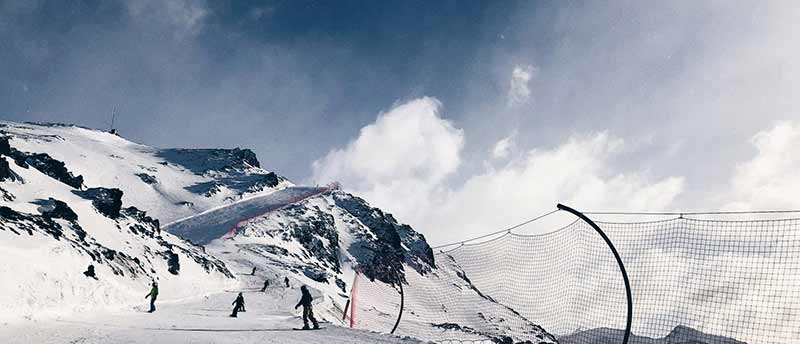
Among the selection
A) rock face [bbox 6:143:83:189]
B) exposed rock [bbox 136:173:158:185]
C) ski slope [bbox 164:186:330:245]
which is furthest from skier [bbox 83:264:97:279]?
exposed rock [bbox 136:173:158:185]

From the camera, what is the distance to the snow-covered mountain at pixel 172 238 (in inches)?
1062

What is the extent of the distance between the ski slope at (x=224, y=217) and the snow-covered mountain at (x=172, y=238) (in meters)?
0.39

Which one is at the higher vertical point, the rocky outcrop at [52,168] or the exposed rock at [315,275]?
the rocky outcrop at [52,168]

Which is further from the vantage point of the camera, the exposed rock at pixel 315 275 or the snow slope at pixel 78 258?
the exposed rock at pixel 315 275

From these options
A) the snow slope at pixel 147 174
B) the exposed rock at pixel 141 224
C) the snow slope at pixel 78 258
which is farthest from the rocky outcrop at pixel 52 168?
the exposed rock at pixel 141 224

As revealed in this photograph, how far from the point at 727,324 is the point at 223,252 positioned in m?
85.9

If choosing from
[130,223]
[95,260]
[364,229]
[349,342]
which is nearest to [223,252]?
[130,223]

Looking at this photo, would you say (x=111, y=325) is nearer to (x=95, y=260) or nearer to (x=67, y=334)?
(x=67, y=334)

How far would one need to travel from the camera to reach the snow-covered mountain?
2698 centimetres

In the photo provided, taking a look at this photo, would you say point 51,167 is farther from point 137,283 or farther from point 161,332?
point 161,332

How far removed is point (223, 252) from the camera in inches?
3521

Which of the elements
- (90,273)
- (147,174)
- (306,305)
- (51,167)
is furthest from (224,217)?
(306,305)

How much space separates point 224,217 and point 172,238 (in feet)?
222

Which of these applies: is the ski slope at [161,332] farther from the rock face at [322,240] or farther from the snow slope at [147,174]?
the snow slope at [147,174]
